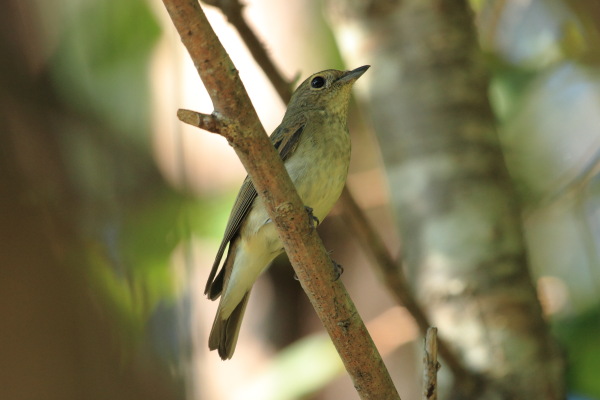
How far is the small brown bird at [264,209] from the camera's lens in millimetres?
3389

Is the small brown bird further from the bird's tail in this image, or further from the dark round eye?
the dark round eye

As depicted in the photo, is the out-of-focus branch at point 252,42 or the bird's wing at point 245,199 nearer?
the out-of-focus branch at point 252,42

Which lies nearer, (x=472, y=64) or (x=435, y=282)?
(x=435, y=282)

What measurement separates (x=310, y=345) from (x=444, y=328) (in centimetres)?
97

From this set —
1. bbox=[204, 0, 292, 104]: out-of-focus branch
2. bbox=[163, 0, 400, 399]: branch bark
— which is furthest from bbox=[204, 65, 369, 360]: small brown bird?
bbox=[163, 0, 400, 399]: branch bark

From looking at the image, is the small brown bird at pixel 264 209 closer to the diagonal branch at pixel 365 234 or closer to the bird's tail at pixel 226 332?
the bird's tail at pixel 226 332

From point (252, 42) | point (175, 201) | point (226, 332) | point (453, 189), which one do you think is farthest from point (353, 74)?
point (226, 332)

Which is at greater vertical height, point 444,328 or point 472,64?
point 472,64

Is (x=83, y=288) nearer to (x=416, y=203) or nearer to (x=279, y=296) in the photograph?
(x=416, y=203)

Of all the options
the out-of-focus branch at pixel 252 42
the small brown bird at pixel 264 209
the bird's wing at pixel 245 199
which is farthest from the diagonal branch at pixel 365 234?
the bird's wing at pixel 245 199

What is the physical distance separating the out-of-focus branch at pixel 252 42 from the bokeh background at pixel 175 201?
13 cm

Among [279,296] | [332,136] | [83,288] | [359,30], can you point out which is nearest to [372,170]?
[279,296]

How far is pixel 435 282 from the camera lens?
3.64 metres

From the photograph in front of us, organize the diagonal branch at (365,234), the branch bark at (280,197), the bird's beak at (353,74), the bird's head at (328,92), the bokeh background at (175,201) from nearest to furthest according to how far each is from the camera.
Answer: the branch bark at (280,197) < the bokeh background at (175,201) < the diagonal branch at (365,234) < the bird's beak at (353,74) < the bird's head at (328,92)
